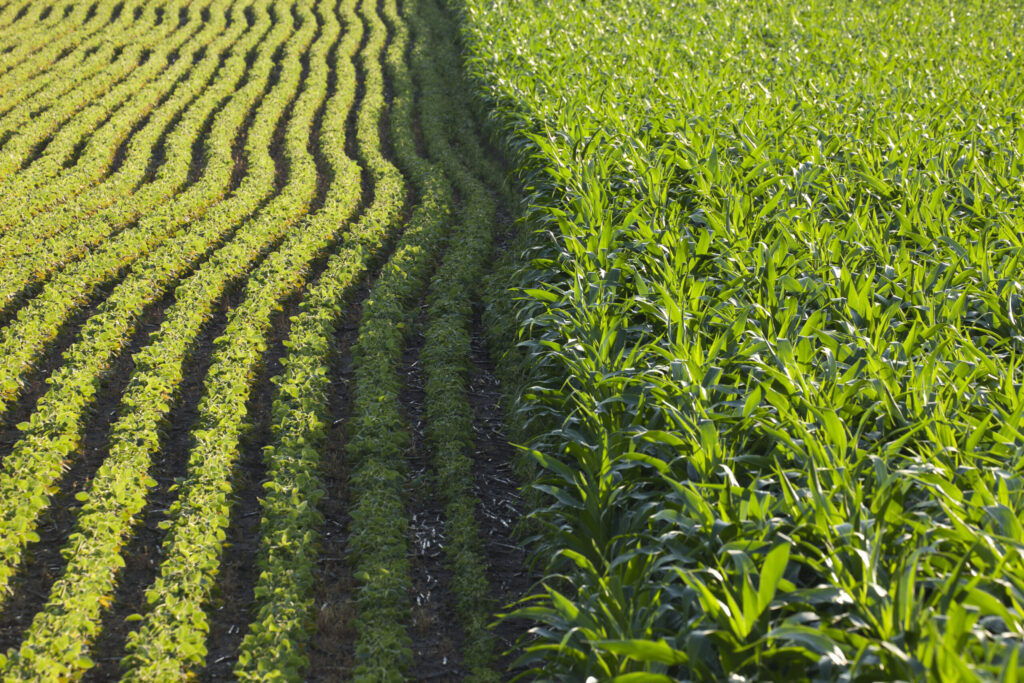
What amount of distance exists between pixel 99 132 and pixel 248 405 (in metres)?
8.59

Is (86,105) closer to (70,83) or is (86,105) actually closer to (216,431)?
(70,83)

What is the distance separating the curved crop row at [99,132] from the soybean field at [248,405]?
65 mm

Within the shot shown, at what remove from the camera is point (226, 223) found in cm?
973

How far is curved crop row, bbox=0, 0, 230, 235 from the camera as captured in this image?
10219 millimetres

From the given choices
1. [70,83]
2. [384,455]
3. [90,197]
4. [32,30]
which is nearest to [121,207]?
[90,197]

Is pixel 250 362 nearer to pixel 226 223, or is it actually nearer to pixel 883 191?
pixel 226 223

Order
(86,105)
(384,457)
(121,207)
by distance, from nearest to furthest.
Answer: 1. (384,457)
2. (121,207)
3. (86,105)

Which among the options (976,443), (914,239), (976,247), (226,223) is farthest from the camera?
(226,223)

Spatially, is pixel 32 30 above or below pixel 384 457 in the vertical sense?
above

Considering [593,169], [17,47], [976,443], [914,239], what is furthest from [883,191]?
[17,47]

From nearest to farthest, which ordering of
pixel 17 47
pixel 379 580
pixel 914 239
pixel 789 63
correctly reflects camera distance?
pixel 379 580
pixel 914 239
pixel 789 63
pixel 17 47

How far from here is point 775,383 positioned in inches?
174

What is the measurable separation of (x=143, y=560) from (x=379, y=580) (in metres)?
1.46

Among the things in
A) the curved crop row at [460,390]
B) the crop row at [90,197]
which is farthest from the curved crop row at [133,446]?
the curved crop row at [460,390]
